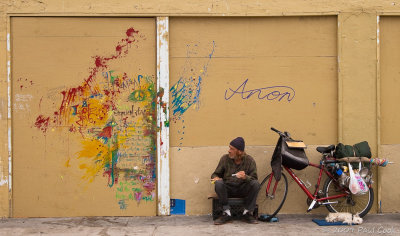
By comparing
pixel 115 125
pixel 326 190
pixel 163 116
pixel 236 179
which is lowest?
pixel 326 190

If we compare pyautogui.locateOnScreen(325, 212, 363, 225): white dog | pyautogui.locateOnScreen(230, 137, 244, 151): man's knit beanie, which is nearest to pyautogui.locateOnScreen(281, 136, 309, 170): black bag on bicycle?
pyautogui.locateOnScreen(230, 137, 244, 151): man's knit beanie

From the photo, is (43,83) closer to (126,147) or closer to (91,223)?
(126,147)

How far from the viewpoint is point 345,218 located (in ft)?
22.0

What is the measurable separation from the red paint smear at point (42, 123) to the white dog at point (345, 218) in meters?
4.26

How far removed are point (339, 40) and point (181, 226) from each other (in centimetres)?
356

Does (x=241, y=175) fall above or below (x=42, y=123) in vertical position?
below

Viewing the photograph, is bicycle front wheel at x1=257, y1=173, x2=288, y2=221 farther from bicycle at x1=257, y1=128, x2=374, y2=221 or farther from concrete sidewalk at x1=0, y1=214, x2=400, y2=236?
concrete sidewalk at x1=0, y1=214, x2=400, y2=236

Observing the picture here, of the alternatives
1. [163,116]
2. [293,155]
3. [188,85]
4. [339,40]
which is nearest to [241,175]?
[293,155]

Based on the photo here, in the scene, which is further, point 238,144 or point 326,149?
point 326,149

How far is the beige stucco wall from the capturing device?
23.4 ft

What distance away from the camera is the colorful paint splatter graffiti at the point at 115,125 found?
7.20 m

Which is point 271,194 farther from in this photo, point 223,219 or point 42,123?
point 42,123

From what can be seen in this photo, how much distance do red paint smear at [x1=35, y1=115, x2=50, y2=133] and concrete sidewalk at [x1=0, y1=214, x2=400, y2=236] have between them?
1.33 metres

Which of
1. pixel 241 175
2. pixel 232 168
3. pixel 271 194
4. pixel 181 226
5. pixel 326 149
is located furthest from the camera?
pixel 271 194
